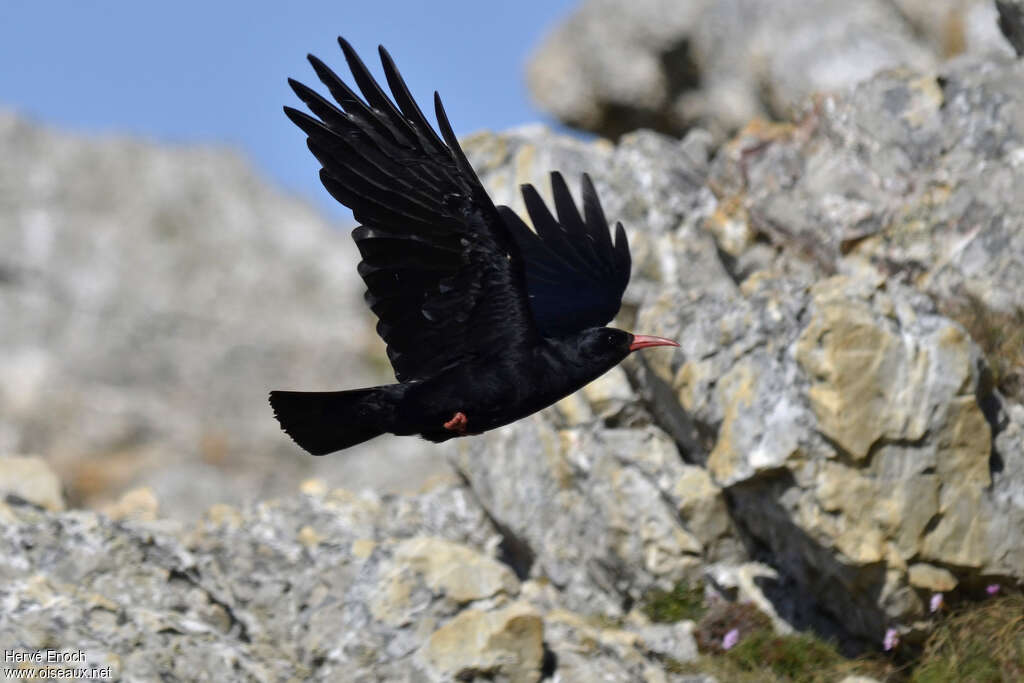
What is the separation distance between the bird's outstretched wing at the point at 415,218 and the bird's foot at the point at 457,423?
31 centimetres

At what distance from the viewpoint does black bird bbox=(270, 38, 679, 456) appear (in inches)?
247

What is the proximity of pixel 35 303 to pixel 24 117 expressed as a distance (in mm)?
7275

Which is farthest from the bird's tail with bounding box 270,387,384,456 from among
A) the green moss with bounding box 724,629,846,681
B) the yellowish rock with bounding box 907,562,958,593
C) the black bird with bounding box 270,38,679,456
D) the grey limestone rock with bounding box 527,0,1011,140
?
the grey limestone rock with bounding box 527,0,1011,140

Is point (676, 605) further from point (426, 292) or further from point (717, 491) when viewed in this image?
point (426, 292)

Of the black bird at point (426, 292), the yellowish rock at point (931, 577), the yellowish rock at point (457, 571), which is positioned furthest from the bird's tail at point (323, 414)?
the yellowish rock at point (931, 577)

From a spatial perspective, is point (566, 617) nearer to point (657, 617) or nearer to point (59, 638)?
point (657, 617)

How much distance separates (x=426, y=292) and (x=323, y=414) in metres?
0.87

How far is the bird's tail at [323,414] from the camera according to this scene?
700 cm

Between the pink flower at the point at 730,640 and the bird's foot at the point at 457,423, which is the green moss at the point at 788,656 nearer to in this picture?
the pink flower at the point at 730,640

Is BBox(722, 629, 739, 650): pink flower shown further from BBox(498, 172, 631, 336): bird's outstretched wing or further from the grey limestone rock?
the grey limestone rock

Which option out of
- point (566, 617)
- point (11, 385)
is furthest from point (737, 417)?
point (11, 385)

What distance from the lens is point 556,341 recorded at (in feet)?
23.0

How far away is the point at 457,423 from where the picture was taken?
6926mm

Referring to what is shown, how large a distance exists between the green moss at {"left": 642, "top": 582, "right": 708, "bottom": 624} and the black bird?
2.60m
